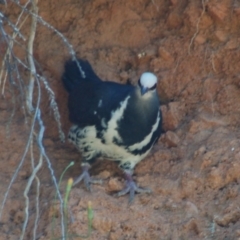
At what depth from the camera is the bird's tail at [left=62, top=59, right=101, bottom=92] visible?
4617 mm

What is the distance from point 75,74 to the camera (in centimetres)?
465

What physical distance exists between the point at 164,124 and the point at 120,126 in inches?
18.5

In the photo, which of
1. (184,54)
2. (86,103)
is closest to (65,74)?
(86,103)

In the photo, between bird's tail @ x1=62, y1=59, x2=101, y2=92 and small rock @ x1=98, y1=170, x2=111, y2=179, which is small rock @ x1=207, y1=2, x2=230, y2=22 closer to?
bird's tail @ x1=62, y1=59, x2=101, y2=92

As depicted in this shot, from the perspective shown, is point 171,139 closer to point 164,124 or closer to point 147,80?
point 164,124

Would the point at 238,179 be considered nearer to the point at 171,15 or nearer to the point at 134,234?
the point at 134,234

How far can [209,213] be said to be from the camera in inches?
152

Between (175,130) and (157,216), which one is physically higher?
(175,130)

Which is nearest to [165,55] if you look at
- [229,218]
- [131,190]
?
[131,190]

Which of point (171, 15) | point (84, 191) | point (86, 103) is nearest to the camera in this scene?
point (84, 191)

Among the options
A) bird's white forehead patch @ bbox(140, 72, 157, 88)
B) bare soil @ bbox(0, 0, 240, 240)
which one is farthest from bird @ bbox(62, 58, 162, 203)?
bare soil @ bbox(0, 0, 240, 240)

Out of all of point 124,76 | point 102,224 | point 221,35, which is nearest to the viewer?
point 102,224

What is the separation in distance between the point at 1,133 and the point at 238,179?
1585 millimetres

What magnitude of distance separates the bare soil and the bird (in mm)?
110
